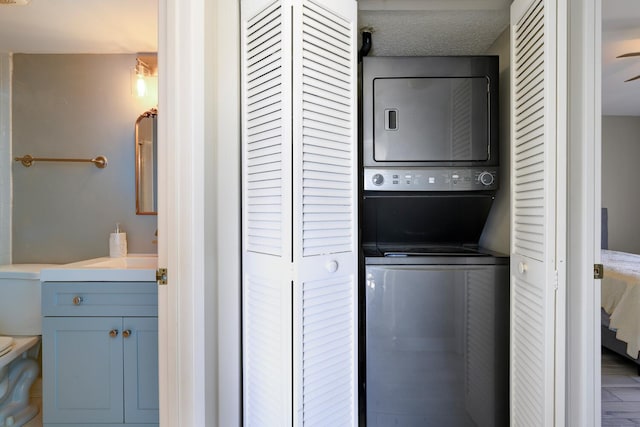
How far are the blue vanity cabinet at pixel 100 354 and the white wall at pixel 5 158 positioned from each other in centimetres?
100

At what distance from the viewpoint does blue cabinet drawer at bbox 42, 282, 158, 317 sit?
164 centimetres

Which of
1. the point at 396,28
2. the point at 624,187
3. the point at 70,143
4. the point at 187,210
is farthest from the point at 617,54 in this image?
the point at 70,143

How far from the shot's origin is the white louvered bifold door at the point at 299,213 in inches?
47.7

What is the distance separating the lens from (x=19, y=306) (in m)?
1.98

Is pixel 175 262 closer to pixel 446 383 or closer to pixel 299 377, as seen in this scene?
pixel 299 377

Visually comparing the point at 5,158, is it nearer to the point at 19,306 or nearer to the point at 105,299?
the point at 19,306

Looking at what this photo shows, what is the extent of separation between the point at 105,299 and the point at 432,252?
182cm

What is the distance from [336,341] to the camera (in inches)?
52.4

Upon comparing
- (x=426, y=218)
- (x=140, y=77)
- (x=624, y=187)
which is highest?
(x=140, y=77)

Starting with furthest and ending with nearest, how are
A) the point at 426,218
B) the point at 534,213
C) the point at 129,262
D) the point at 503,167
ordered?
the point at 129,262 → the point at 426,218 → the point at 503,167 → the point at 534,213

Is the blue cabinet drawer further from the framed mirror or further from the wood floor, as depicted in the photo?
the wood floor

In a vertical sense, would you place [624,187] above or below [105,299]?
above

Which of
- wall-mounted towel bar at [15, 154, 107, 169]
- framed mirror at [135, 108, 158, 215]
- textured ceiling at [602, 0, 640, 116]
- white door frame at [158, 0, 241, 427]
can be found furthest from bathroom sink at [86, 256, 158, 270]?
textured ceiling at [602, 0, 640, 116]

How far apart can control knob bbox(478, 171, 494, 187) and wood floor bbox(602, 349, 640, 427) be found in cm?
102
